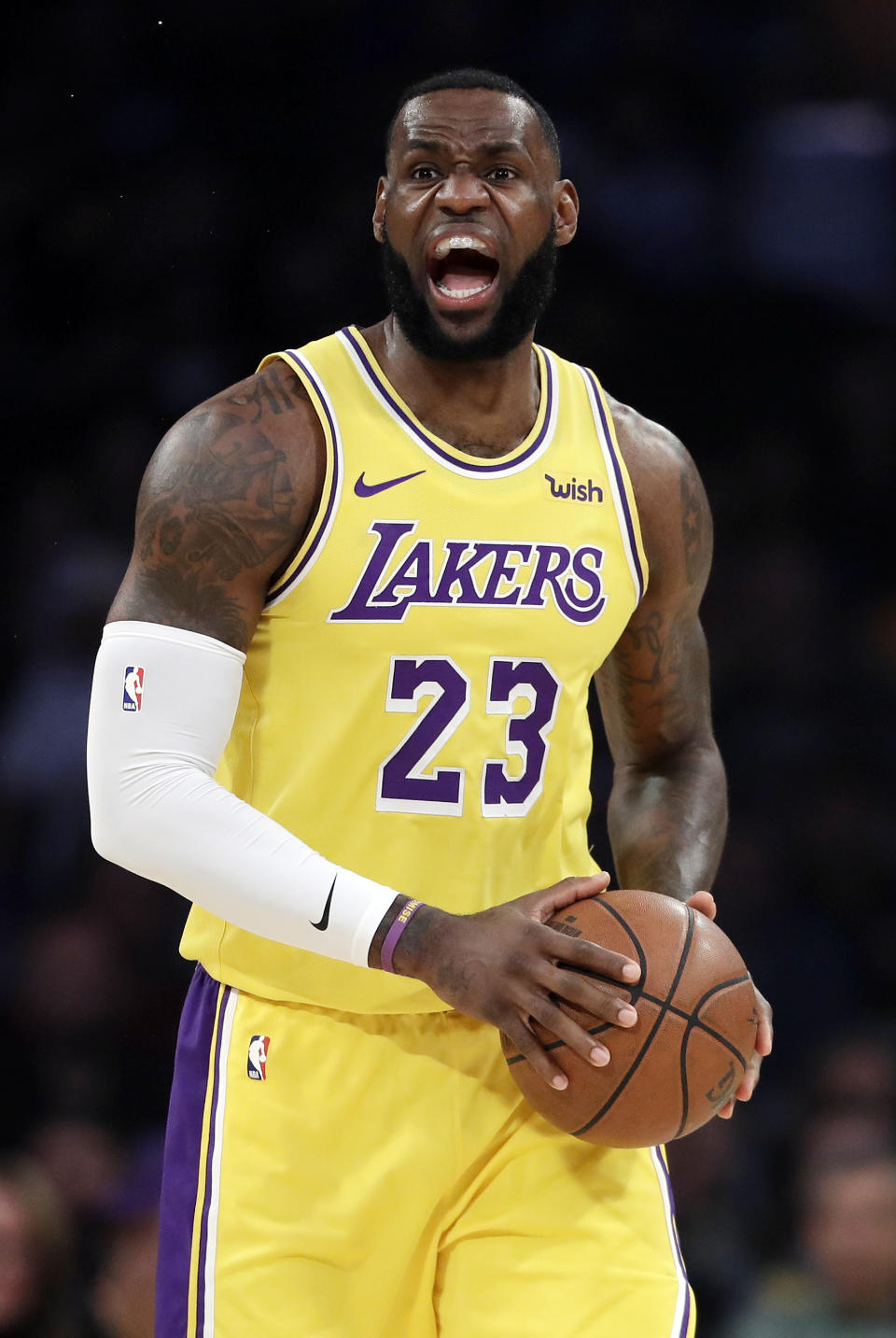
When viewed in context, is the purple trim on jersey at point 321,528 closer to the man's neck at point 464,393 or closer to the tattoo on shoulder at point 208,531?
the tattoo on shoulder at point 208,531

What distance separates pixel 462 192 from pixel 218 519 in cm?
73

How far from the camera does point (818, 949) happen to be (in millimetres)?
5223

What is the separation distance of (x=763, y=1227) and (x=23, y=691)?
8.89 ft

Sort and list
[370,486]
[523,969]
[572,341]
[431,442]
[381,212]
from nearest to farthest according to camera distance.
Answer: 1. [523,969]
2. [370,486]
3. [431,442]
4. [381,212]
5. [572,341]

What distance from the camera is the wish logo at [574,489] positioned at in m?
2.89

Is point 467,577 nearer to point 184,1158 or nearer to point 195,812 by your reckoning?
point 195,812

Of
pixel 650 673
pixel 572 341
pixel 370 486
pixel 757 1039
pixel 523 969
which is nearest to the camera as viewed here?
pixel 523 969

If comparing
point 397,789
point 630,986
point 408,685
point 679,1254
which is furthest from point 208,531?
point 679,1254

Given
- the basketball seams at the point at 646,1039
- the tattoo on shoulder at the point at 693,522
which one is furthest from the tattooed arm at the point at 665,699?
the basketball seams at the point at 646,1039

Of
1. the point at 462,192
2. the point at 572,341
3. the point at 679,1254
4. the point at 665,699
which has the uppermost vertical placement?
the point at 572,341

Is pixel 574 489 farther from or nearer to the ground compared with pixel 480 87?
nearer to the ground

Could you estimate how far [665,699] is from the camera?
10.6ft

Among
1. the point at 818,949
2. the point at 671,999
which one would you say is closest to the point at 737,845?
the point at 818,949

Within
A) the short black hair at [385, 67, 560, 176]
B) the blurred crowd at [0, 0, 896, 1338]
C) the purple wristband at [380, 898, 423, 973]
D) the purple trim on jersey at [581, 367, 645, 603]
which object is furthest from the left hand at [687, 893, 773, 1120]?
the blurred crowd at [0, 0, 896, 1338]
